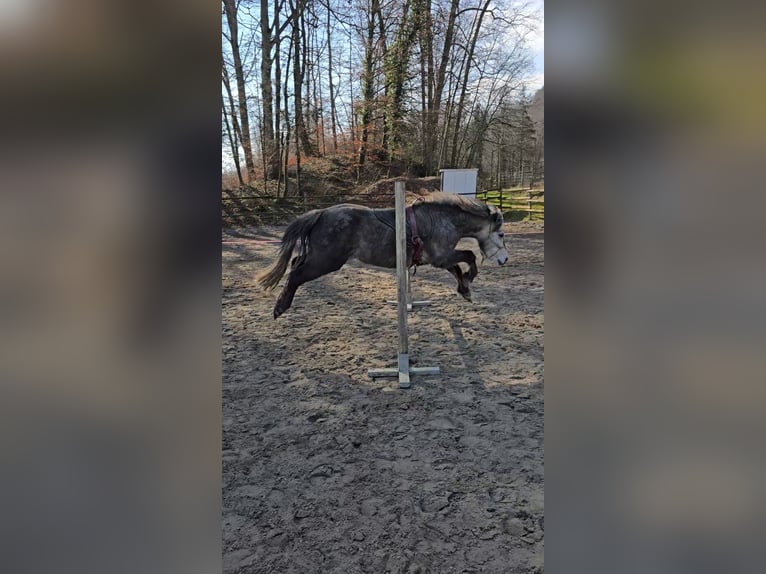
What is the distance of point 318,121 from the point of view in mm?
6793

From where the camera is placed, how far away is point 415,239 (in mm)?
3107

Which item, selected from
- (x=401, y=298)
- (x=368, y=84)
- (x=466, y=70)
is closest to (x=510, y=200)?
(x=466, y=70)

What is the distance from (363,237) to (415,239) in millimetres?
362

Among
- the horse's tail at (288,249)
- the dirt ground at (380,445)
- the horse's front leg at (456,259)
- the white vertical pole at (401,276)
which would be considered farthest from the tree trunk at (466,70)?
the white vertical pole at (401,276)

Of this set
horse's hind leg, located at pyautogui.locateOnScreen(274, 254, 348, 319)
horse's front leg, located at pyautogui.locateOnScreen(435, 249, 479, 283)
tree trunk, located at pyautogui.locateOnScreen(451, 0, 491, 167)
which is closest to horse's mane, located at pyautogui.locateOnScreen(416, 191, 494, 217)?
horse's front leg, located at pyautogui.locateOnScreen(435, 249, 479, 283)

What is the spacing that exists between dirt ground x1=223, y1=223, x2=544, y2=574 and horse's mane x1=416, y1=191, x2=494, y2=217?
82cm

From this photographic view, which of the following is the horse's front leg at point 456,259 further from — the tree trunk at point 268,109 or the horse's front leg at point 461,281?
the tree trunk at point 268,109

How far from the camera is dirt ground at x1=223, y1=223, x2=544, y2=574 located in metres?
1.28

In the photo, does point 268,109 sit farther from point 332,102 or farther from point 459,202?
point 459,202

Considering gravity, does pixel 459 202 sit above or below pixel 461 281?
above

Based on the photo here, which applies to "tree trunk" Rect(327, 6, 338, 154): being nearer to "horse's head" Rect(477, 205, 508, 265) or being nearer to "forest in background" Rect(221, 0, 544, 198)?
"forest in background" Rect(221, 0, 544, 198)
